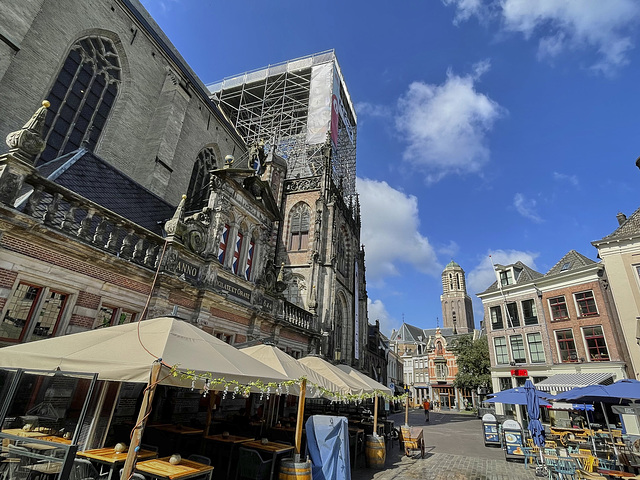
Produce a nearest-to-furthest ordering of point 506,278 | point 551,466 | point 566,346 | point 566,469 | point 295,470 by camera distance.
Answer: point 295,470 < point 566,469 < point 551,466 < point 566,346 < point 506,278

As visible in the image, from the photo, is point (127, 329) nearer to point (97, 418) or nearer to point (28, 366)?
point (28, 366)

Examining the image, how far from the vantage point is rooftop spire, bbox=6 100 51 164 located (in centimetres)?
602

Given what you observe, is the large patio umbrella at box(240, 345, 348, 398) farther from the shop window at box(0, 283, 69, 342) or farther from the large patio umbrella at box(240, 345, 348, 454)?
the shop window at box(0, 283, 69, 342)

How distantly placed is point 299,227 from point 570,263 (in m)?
19.4

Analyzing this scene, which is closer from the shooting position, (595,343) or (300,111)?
(595,343)

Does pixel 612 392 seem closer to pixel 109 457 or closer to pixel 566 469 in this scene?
pixel 566 469

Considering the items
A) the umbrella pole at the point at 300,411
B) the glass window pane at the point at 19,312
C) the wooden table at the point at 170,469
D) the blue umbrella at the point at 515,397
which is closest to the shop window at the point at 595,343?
the blue umbrella at the point at 515,397

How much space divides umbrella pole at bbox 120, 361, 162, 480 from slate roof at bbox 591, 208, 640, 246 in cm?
2503

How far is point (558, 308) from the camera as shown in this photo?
23.1m

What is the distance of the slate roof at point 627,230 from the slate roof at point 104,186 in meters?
24.1

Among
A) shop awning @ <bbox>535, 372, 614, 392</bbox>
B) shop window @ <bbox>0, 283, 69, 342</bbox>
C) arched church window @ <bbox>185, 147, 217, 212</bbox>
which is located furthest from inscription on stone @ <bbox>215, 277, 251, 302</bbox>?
shop awning @ <bbox>535, 372, 614, 392</bbox>

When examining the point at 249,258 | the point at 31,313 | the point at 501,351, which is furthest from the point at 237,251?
the point at 501,351

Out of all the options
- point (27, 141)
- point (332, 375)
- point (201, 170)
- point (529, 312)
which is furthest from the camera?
point (529, 312)

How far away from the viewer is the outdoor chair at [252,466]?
6.04 metres
